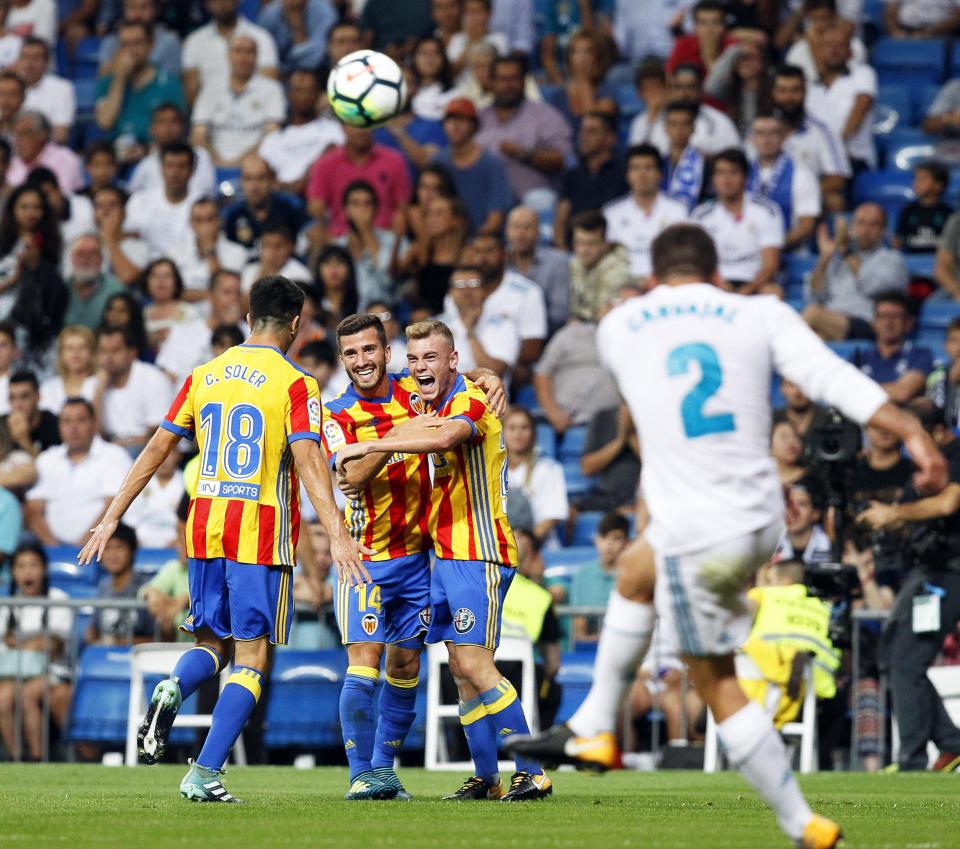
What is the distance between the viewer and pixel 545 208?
749 inches

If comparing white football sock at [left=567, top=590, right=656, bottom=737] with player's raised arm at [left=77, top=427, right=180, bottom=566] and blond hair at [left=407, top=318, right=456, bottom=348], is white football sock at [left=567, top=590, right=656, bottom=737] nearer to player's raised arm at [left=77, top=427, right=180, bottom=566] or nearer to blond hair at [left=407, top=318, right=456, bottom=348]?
blond hair at [left=407, top=318, right=456, bottom=348]

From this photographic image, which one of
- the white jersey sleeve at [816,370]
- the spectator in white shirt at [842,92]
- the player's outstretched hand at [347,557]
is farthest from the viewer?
the spectator in white shirt at [842,92]

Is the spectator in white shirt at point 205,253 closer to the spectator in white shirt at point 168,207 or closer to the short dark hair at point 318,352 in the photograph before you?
the spectator in white shirt at point 168,207

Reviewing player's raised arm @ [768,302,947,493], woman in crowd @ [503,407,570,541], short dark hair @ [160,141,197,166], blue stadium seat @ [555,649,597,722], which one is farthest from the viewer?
short dark hair @ [160,141,197,166]

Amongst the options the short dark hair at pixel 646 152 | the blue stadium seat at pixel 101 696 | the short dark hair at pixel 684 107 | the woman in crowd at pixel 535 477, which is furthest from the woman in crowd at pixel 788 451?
the blue stadium seat at pixel 101 696

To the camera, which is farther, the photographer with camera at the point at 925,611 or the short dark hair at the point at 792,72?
the short dark hair at the point at 792,72

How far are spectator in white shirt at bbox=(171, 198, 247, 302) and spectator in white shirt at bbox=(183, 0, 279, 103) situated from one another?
233 centimetres

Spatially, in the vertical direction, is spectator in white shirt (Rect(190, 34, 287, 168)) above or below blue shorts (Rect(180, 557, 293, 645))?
above

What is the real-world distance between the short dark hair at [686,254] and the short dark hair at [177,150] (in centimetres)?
1305

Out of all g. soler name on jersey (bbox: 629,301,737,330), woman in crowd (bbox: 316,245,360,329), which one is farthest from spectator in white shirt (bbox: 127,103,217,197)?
g. soler name on jersey (bbox: 629,301,737,330)

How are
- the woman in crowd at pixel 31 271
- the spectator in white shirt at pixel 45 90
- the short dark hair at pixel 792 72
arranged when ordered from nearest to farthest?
the short dark hair at pixel 792 72
the woman in crowd at pixel 31 271
the spectator in white shirt at pixel 45 90

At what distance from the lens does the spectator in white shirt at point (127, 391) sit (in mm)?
17219

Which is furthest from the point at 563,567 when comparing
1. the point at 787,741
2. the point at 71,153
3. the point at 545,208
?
the point at 71,153

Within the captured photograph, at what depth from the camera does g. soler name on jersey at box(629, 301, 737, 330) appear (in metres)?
6.39
